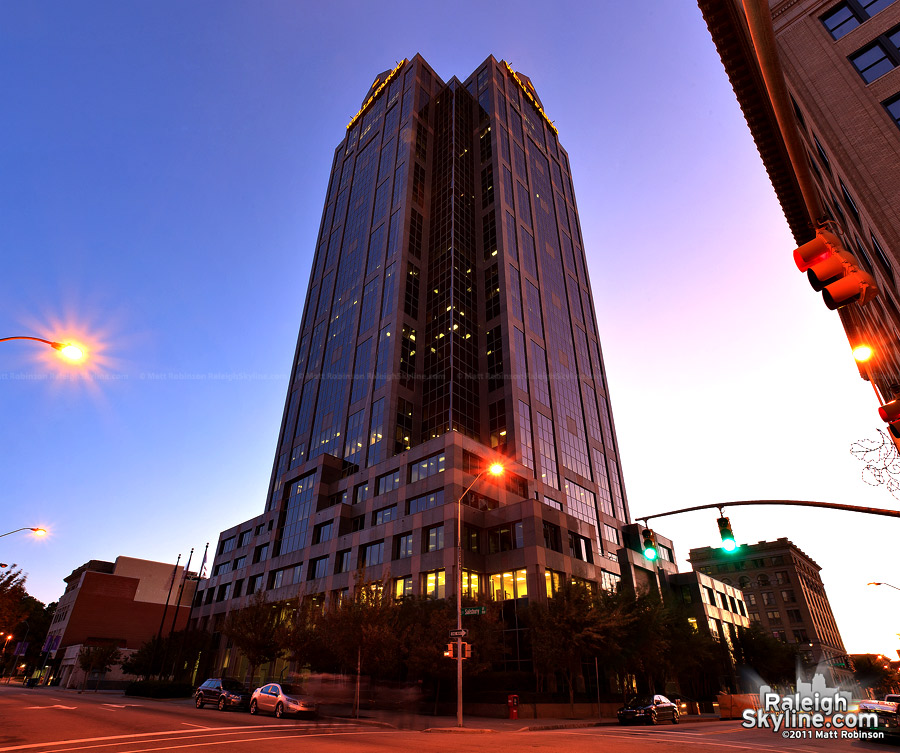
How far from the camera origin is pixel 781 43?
27.0 metres

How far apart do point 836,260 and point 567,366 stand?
8129 cm

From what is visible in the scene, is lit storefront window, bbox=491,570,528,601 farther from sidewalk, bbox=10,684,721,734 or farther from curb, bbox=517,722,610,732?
curb, bbox=517,722,610,732

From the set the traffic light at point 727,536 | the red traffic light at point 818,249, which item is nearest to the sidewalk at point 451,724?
the traffic light at point 727,536

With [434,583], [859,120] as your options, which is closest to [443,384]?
[434,583]

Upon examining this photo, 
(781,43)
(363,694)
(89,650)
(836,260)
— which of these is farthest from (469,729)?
(89,650)

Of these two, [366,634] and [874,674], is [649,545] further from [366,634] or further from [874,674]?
[874,674]

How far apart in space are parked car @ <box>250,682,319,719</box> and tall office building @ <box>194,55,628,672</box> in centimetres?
1993

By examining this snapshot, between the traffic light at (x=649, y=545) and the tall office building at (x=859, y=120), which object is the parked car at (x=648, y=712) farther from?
the traffic light at (x=649, y=545)

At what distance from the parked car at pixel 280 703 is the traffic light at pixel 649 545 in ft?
63.0

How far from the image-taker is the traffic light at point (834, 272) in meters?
4.50

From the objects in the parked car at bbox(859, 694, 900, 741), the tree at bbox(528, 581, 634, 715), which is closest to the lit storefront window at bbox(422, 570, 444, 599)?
the tree at bbox(528, 581, 634, 715)

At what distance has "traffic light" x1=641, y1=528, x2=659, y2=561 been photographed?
12.4m

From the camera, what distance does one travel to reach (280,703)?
24672 mm

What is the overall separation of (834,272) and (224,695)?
33571 mm
